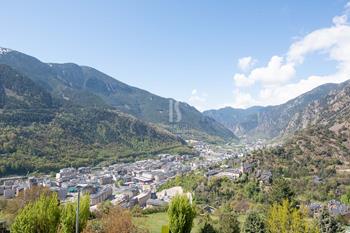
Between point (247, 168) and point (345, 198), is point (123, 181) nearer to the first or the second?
point (247, 168)

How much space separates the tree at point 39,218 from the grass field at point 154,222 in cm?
899

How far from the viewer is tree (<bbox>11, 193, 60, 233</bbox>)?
19562 mm

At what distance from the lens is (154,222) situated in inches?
1328

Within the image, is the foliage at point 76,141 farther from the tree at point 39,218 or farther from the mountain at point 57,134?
the tree at point 39,218

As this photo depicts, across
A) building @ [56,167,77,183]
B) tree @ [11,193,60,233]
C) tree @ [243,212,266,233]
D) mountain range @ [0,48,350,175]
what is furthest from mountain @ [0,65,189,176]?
tree @ [243,212,266,233]

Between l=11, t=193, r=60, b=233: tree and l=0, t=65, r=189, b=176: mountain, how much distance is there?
58.5 m

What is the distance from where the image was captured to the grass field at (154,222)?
2952 cm

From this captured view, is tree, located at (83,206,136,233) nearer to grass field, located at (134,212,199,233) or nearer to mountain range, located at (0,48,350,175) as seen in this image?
grass field, located at (134,212,199,233)

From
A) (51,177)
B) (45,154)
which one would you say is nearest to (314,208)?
(51,177)

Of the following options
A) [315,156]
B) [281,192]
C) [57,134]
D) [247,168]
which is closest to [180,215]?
[281,192]

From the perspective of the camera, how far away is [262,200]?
44562mm

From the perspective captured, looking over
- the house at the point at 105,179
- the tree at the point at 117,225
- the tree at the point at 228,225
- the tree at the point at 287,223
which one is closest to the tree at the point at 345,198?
the tree at the point at 228,225

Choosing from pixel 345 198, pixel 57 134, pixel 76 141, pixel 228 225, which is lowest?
pixel 345 198

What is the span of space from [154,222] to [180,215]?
1134 centimetres
